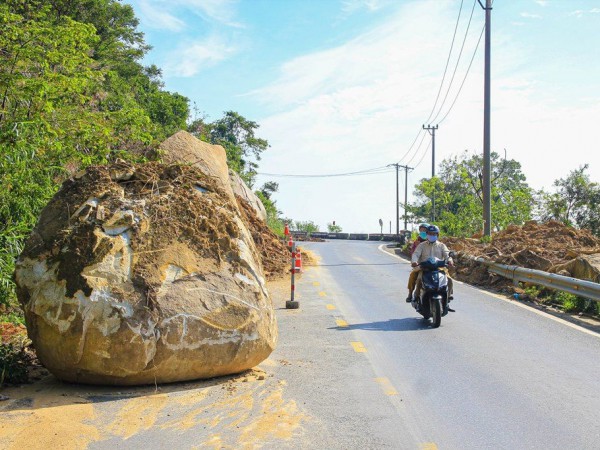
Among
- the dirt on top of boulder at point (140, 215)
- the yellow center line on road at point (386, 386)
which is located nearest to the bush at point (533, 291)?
the yellow center line on road at point (386, 386)

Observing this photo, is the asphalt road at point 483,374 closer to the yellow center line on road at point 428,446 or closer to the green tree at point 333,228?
the yellow center line on road at point 428,446

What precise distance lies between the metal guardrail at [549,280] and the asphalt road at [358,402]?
1913mm

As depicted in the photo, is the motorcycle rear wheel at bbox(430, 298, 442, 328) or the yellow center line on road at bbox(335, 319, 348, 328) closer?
the motorcycle rear wheel at bbox(430, 298, 442, 328)

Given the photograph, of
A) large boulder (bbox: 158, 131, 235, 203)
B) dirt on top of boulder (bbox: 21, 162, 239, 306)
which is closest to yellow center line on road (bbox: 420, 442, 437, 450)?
dirt on top of boulder (bbox: 21, 162, 239, 306)

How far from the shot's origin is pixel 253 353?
658 centimetres

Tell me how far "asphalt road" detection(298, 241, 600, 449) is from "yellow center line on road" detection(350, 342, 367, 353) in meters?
0.03

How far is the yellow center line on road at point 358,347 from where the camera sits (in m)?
8.20

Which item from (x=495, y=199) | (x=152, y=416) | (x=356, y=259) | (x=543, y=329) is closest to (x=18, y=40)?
(x=152, y=416)

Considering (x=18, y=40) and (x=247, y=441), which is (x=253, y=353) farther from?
(x=18, y=40)

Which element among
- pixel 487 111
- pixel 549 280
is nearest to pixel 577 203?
pixel 487 111

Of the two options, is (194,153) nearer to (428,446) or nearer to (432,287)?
(432,287)

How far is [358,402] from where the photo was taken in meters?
5.82

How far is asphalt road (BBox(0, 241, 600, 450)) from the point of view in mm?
4824

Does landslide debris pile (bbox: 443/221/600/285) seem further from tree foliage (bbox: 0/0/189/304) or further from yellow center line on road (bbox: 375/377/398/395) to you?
tree foliage (bbox: 0/0/189/304)
